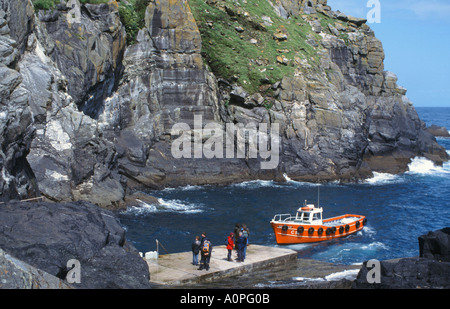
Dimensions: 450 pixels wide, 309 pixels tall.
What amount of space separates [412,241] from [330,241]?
6706 millimetres

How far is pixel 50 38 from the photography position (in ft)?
161

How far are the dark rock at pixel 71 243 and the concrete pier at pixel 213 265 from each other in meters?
1.52

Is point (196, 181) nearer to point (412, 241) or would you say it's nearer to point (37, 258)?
point (412, 241)

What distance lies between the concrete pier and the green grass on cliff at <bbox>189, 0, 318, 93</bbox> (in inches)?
1675

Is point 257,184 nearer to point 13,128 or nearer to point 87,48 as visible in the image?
point 87,48

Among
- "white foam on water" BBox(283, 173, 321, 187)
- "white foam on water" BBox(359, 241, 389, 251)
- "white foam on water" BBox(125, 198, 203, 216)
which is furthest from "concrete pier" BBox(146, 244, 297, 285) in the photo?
"white foam on water" BBox(283, 173, 321, 187)

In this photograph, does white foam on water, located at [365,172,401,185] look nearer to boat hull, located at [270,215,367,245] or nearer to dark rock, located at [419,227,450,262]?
boat hull, located at [270,215,367,245]

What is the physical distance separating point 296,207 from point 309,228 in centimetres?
1240

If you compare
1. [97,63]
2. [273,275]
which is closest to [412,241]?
[273,275]

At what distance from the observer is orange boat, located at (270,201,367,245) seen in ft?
123

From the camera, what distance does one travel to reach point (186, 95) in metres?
65.8

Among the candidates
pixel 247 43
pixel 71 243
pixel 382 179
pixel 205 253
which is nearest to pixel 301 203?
pixel 382 179

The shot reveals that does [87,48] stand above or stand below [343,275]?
above

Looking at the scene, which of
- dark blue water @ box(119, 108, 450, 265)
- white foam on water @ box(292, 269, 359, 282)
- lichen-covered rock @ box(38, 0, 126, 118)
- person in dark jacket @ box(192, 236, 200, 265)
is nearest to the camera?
white foam on water @ box(292, 269, 359, 282)
